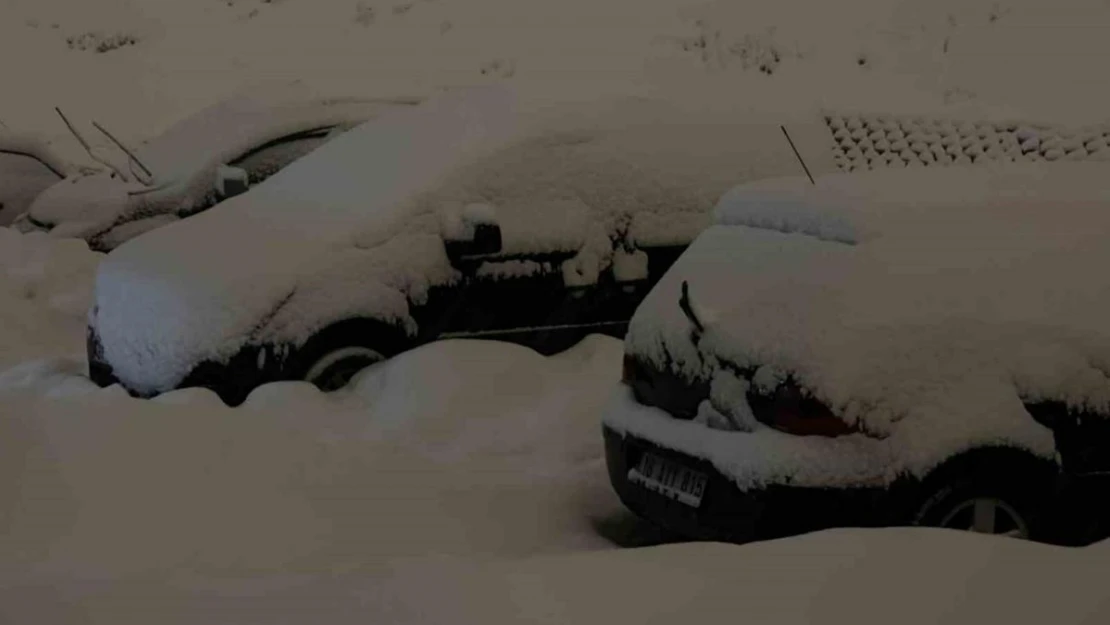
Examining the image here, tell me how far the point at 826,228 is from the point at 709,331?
55 centimetres

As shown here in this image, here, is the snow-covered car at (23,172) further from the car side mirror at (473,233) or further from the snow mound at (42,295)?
the car side mirror at (473,233)

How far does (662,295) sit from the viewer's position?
4.76 metres

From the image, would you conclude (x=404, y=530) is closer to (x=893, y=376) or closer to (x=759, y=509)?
(x=759, y=509)

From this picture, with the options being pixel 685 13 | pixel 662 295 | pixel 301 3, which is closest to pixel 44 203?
pixel 662 295

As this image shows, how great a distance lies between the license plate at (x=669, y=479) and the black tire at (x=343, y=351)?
1879mm

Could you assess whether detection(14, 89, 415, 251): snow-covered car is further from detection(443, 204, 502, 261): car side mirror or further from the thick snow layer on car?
the thick snow layer on car

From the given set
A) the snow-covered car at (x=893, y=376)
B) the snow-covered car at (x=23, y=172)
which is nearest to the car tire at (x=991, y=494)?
the snow-covered car at (x=893, y=376)

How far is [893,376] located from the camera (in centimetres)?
403

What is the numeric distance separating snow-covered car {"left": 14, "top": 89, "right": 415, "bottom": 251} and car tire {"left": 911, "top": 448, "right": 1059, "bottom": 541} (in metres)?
6.31

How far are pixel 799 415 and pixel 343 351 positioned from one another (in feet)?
8.76

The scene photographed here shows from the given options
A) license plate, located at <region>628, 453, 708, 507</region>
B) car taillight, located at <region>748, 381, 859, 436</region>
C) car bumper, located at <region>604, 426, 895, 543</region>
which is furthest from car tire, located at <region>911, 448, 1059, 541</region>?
license plate, located at <region>628, 453, 708, 507</region>

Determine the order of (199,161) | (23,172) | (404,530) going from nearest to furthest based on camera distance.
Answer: (404,530) < (199,161) < (23,172)

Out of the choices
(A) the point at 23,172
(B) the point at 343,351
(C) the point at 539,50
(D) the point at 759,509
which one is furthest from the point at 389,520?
(C) the point at 539,50

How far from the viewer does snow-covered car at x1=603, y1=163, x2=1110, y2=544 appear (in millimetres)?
4051
